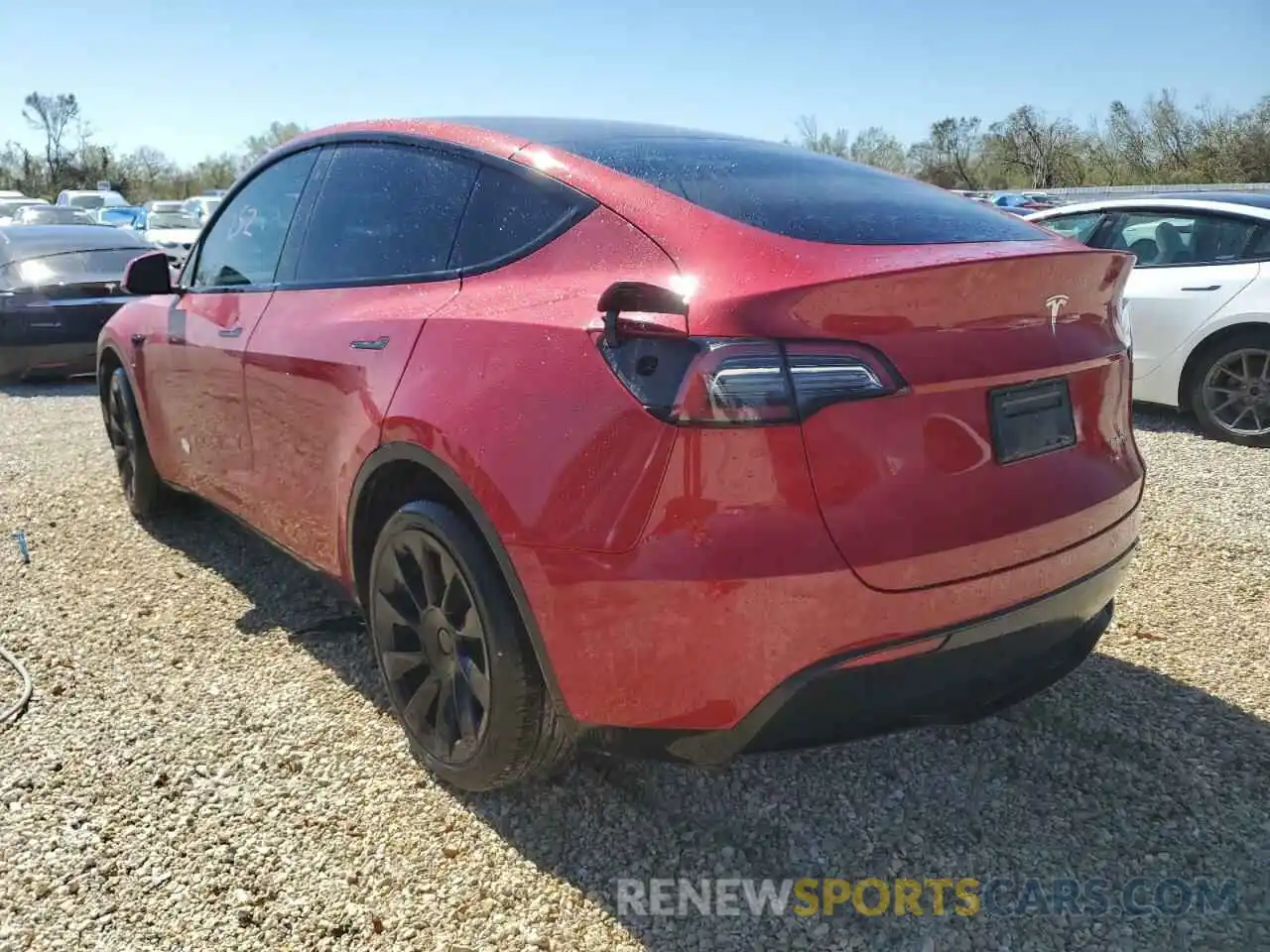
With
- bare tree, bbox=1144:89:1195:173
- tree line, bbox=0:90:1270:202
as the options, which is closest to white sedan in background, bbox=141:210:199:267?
tree line, bbox=0:90:1270:202

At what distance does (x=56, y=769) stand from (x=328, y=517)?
948mm

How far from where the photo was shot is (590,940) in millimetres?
2068

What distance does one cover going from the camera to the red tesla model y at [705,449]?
1.83 m

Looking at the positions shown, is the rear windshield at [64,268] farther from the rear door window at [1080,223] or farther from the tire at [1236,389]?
the tire at [1236,389]

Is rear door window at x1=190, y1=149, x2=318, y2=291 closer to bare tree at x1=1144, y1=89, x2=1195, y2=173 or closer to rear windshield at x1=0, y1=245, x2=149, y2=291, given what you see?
rear windshield at x1=0, y1=245, x2=149, y2=291

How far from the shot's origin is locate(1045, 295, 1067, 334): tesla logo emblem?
2121 millimetres

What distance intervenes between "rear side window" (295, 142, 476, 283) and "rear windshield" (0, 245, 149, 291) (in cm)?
683

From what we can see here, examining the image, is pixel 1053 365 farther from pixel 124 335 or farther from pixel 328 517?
pixel 124 335

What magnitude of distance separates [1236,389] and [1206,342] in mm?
343

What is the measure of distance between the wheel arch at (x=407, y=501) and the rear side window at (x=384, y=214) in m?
0.51

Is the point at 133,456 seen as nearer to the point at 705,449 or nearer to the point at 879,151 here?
the point at 705,449

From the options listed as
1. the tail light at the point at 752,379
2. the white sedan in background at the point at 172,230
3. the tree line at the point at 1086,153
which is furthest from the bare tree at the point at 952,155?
the tail light at the point at 752,379

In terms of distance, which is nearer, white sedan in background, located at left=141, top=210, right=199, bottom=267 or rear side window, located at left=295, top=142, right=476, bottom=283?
rear side window, located at left=295, top=142, right=476, bottom=283

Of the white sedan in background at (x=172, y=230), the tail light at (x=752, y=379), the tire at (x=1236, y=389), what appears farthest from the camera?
the white sedan in background at (x=172, y=230)
